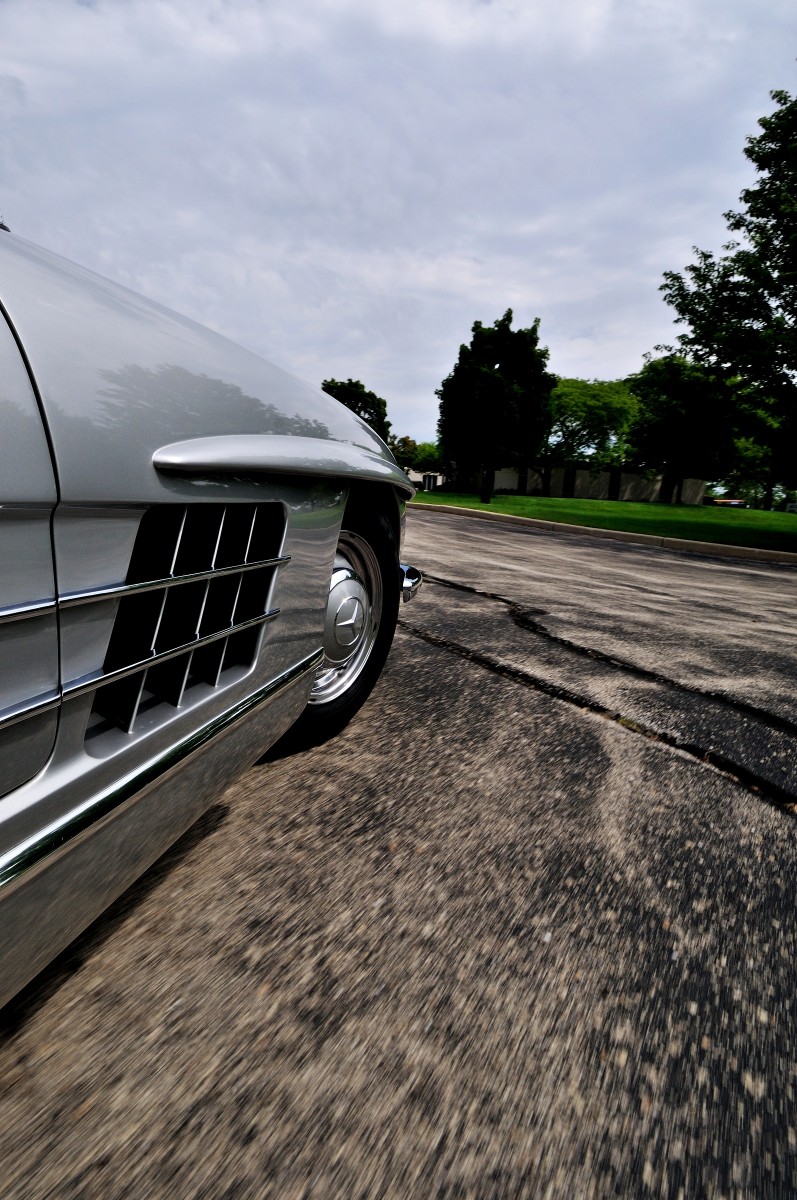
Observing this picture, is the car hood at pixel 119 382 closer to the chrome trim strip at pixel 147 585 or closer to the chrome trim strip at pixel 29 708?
the chrome trim strip at pixel 147 585

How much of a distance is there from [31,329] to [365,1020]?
1.22m

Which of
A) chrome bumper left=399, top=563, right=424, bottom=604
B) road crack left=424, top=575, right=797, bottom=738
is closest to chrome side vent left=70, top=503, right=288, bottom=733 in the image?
chrome bumper left=399, top=563, right=424, bottom=604

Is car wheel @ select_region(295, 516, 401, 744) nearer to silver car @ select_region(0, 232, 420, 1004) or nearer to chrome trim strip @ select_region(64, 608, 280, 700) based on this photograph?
silver car @ select_region(0, 232, 420, 1004)

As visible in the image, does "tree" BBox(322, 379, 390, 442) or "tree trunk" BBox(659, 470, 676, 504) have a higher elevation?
"tree" BBox(322, 379, 390, 442)

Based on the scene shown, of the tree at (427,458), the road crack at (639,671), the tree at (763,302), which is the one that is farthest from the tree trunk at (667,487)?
the road crack at (639,671)

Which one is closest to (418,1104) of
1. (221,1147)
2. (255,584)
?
(221,1147)

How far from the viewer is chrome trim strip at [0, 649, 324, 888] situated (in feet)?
2.63

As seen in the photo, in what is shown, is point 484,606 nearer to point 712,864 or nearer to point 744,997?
point 712,864

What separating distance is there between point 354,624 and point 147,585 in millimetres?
1107

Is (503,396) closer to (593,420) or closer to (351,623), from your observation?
(593,420)

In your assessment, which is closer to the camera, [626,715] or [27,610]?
[27,610]

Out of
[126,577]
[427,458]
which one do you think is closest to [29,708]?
[126,577]

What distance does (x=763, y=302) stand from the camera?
50.3 ft

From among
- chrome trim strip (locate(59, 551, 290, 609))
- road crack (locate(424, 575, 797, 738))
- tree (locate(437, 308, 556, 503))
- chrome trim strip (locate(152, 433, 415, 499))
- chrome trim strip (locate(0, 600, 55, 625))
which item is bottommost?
road crack (locate(424, 575, 797, 738))
